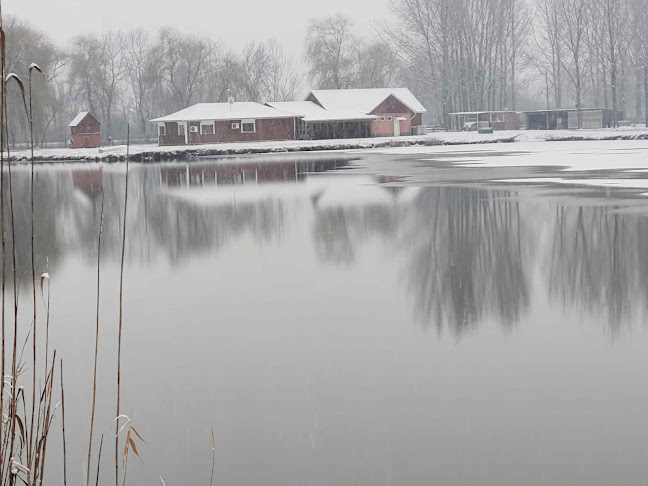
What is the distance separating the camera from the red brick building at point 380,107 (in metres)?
83.0

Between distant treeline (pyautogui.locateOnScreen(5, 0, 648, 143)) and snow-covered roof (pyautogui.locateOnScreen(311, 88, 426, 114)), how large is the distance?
11720 mm

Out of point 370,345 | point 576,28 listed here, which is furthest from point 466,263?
point 576,28

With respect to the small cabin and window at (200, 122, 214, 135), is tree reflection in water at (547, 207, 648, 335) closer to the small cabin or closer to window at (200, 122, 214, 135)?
window at (200, 122, 214, 135)

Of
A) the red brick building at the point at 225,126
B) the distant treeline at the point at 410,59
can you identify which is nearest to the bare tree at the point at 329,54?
the distant treeline at the point at 410,59

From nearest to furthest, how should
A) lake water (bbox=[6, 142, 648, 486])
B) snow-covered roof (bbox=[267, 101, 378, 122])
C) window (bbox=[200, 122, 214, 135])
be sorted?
1. lake water (bbox=[6, 142, 648, 486])
2. window (bbox=[200, 122, 214, 135])
3. snow-covered roof (bbox=[267, 101, 378, 122])

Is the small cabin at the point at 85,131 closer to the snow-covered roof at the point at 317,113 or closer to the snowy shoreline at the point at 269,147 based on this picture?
the snowy shoreline at the point at 269,147

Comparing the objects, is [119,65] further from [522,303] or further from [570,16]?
[522,303]

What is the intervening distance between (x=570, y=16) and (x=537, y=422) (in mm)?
86835

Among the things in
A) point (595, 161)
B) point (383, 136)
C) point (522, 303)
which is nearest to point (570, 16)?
point (383, 136)

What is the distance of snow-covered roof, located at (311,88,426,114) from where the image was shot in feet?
273

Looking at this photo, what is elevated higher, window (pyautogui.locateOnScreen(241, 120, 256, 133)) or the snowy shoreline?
window (pyautogui.locateOnScreen(241, 120, 256, 133))

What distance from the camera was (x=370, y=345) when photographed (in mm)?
9492

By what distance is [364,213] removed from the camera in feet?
72.6

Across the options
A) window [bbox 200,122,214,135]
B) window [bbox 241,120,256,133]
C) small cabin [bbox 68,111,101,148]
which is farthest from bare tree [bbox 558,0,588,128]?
small cabin [bbox 68,111,101,148]
